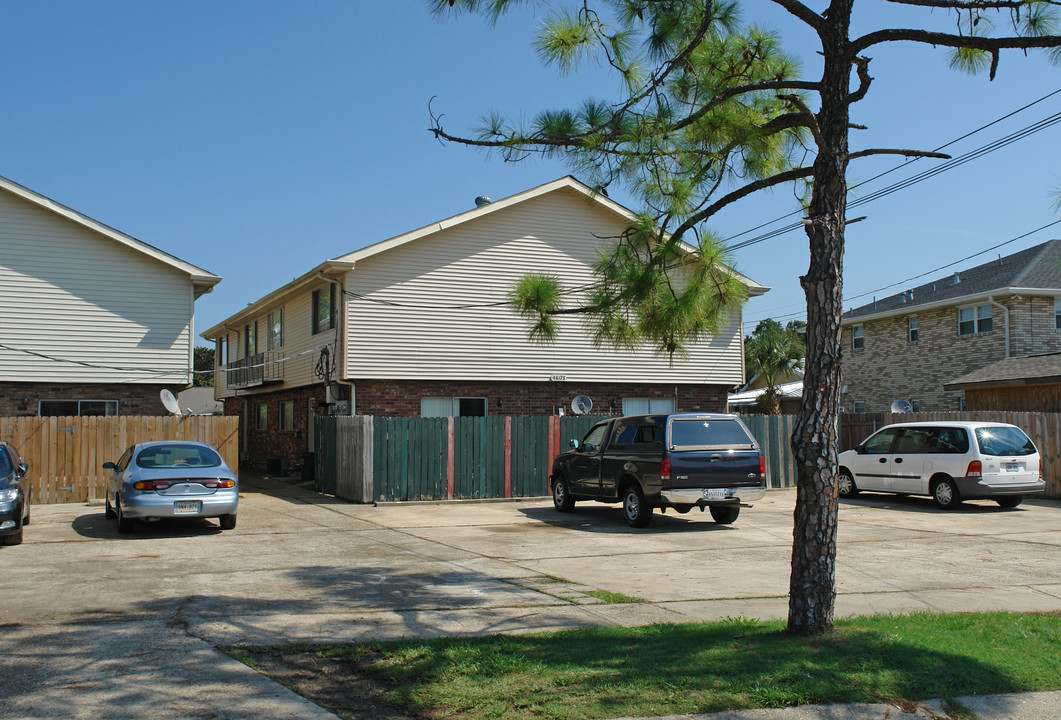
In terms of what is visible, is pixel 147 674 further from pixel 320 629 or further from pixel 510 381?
pixel 510 381

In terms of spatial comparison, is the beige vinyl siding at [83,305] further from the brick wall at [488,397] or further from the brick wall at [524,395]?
the brick wall at [524,395]

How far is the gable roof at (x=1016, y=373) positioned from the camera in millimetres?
26047

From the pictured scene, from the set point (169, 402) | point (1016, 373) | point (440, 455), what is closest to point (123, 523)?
point (169, 402)

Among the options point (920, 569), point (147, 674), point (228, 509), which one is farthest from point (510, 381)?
point (147, 674)

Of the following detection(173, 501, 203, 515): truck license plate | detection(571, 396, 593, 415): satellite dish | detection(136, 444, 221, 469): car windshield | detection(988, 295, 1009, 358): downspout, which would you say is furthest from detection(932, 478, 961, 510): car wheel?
detection(988, 295, 1009, 358): downspout

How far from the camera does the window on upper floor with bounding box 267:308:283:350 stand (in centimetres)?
2922

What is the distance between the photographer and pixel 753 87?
7.25 meters

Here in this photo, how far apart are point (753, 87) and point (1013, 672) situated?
15.1 ft

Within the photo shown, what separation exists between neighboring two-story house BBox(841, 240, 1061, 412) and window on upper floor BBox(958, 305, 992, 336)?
1.4 inches

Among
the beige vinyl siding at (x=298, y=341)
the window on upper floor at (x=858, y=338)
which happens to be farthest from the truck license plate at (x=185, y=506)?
the window on upper floor at (x=858, y=338)

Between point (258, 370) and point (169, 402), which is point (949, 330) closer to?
point (258, 370)

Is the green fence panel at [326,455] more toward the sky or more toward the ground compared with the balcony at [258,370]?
more toward the ground

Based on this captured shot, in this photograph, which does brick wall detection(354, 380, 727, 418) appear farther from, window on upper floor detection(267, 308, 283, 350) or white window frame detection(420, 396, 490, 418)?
window on upper floor detection(267, 308, 283, 350)

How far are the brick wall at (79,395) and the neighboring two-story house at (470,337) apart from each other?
4.36m
